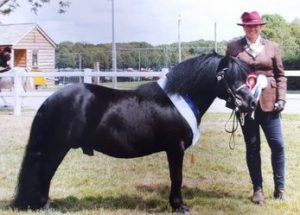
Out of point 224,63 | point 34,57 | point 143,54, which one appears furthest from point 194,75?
point 34,57

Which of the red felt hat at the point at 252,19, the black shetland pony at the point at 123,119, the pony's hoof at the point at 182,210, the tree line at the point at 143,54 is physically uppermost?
the tree line at the point at 143,54

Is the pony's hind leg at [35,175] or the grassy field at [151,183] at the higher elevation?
the pony's hind leg at [35,175]

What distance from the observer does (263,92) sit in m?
5.40

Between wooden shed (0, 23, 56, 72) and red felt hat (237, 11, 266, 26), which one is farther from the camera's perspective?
wooden shed (0, 23, 56, 72)

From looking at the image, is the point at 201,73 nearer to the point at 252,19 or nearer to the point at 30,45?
the point at 252,19

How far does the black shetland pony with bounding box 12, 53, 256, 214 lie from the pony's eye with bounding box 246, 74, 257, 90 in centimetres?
7

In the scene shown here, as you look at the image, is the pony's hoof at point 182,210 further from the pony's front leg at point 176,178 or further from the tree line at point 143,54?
the tree line at point 143,54

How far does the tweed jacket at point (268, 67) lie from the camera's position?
5387 millimetres

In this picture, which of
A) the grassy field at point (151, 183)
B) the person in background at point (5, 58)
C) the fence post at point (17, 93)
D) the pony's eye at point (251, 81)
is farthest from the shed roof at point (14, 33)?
the pony's eye at point (251, 81)

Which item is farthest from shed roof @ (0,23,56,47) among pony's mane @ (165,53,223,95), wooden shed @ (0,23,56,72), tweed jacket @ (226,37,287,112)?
pony's mane @ (165,53,223,95)

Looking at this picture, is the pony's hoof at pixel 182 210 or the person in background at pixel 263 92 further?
the person in background at pixel 263 92

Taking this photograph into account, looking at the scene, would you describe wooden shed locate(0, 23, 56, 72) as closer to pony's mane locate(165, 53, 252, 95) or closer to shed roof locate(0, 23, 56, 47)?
shed roof locate(0, 23, 56, 47)

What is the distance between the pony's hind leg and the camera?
16.6 feet

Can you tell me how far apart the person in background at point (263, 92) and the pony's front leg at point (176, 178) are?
2.96ft
